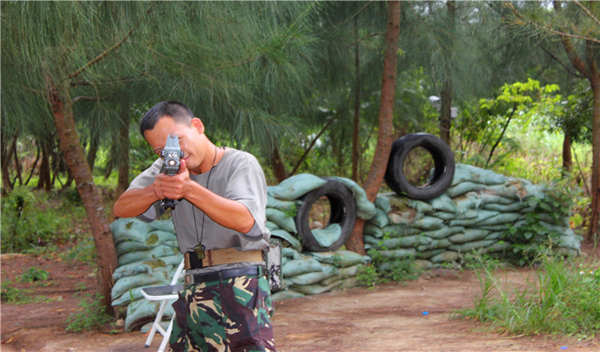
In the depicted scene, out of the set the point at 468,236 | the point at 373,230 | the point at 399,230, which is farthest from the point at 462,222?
the point at 373,230

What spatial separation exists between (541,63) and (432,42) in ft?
11.6

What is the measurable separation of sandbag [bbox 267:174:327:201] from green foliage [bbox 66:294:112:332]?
1813 mm

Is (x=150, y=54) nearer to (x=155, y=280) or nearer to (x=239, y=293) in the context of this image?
(x=155, y=280)

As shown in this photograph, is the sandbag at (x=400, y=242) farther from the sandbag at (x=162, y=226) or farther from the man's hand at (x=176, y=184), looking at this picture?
the man's hand at (x=176, y=184)

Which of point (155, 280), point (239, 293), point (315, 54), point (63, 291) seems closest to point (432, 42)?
point (315, 54)

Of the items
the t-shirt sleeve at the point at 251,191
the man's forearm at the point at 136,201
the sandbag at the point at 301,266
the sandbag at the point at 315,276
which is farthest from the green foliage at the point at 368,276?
the man's forearm at the point at 136,201

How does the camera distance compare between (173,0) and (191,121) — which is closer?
(191,121)

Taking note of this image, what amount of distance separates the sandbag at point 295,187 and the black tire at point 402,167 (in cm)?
105

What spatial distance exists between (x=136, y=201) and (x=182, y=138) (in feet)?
0.87

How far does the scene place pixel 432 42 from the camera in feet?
21.5

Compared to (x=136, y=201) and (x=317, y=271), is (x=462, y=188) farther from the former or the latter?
(x=136, y=201)

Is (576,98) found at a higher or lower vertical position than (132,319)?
higher

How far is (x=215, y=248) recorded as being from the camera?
196cm

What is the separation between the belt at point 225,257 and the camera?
196 centimetres
